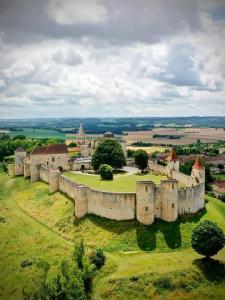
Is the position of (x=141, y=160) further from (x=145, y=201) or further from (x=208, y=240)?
(x=208, y=240)

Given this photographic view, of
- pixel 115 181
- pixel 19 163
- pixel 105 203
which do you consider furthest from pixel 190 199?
pixel 19 163

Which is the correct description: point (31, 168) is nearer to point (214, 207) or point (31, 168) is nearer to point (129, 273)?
point (214, 207)

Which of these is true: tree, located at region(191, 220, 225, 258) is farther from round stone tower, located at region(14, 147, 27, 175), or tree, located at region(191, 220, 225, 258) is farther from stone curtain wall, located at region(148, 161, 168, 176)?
round stone tower, located at region(14, 147, 27, 175)

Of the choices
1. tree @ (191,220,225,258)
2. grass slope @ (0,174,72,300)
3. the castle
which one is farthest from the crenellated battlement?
tree @ (191,220,225,258)

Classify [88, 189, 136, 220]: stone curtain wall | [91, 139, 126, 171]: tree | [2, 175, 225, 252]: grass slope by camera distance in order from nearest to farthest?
[2, 175, 225, 252]: grass slope
[88, 189, 136, 220]: stone curtain wall
[91, 139, 126, 171]: tree

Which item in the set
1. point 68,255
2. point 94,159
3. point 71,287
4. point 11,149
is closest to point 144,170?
point 94,159

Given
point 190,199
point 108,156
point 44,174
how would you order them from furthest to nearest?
point 108,156, point 44,174, point 190,199
